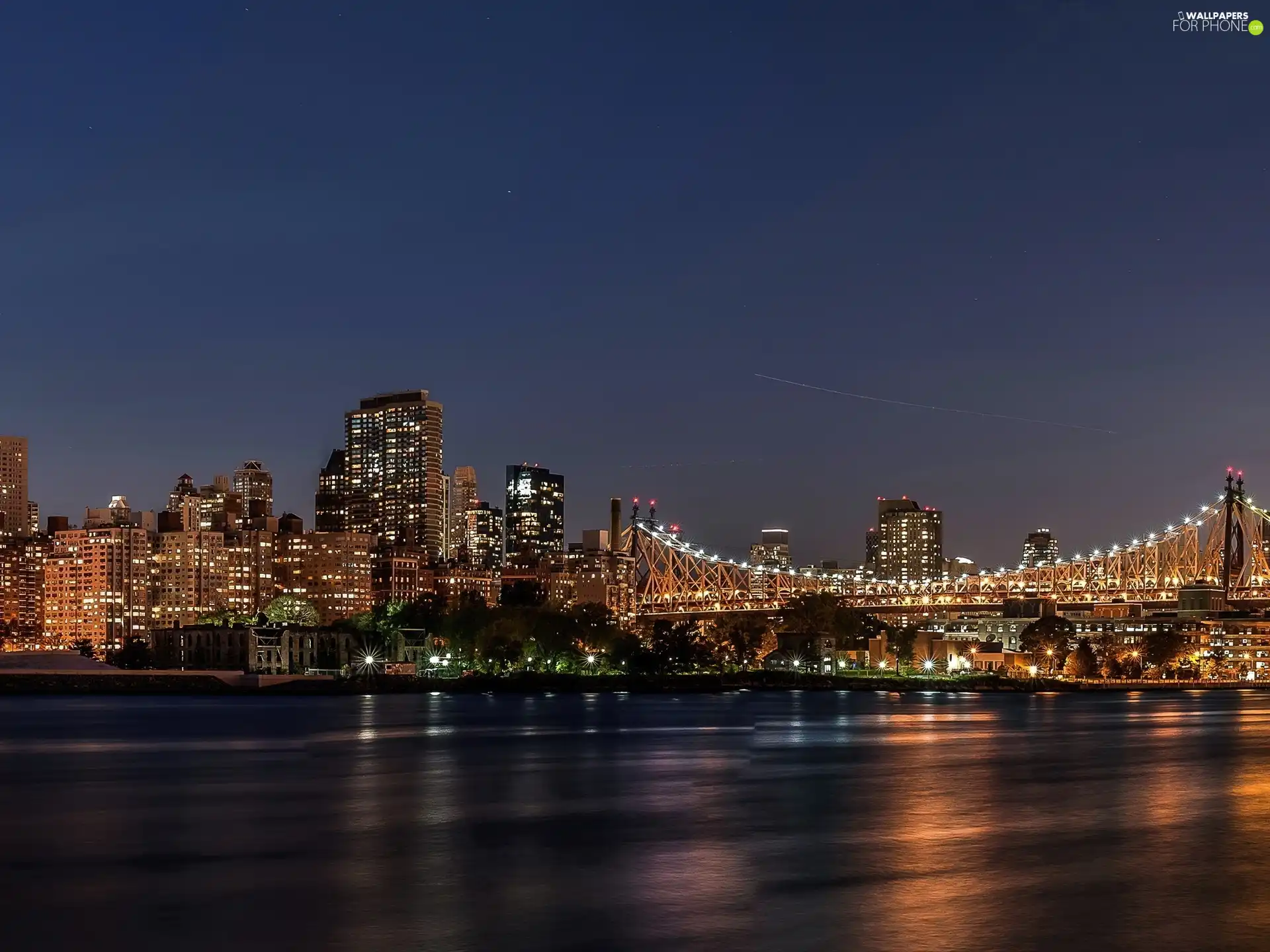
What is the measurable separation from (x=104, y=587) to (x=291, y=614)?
42054 mm

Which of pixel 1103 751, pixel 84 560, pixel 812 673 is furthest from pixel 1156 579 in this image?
pixel 84 560

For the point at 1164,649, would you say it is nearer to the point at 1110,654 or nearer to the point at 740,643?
the point at 1110,654

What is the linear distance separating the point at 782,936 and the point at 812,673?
11189 centimetres

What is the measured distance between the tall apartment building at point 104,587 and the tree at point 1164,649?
11046 centimetres

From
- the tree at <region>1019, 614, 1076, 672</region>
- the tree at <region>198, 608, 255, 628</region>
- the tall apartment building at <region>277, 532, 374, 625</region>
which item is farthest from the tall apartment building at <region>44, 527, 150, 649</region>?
the tree at <region>1019, 614, 1076, 672</region>

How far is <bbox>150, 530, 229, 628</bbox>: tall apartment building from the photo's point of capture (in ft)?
599

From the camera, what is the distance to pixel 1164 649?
136 metres

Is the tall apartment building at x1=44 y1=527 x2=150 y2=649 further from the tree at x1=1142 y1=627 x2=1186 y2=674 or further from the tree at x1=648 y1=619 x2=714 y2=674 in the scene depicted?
the tree at x1=1142 y1=627 x2=1186 y2=674

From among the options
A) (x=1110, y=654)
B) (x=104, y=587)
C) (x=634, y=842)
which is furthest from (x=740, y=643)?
(x=634, y=842)

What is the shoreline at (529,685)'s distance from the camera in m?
114

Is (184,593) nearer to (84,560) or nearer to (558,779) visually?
(84,560)

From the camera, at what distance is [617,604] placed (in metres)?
197

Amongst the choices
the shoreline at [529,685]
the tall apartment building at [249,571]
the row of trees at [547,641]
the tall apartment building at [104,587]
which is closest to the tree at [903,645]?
the shoreline at [529,685]

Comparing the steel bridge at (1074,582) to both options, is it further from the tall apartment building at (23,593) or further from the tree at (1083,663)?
the tall apartment building at (23,593)
